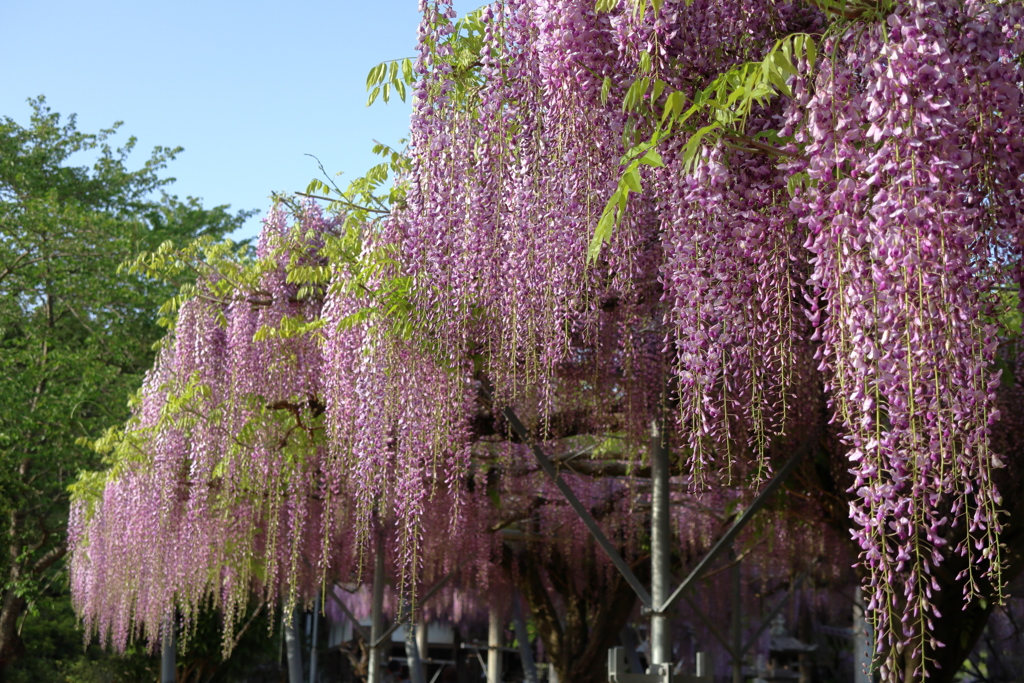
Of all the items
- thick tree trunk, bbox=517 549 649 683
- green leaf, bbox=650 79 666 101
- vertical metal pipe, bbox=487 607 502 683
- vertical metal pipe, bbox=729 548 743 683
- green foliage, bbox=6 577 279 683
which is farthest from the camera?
vertical metal pipe, bbox=487 607 502 683

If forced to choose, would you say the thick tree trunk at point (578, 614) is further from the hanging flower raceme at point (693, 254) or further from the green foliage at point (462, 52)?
the green foliage at point (462, 52)

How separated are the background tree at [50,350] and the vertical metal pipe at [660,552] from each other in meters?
7.89

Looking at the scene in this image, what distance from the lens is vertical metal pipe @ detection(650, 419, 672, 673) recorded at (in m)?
5.62

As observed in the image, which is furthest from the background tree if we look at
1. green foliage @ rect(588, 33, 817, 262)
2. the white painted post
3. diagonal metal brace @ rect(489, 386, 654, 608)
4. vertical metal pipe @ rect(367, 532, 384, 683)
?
green foliage @ rect(588, 33, 817, 262)

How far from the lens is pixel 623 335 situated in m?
6.11

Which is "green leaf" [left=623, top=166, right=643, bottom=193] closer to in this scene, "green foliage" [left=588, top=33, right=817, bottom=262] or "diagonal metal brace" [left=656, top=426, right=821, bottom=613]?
"green foliage" [left=588, top=33, right=817, bottom=262]

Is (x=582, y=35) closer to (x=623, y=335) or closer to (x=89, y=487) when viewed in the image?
(x=623, y=335)

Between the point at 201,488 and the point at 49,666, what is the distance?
950cm

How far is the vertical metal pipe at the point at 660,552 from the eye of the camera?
5621mm

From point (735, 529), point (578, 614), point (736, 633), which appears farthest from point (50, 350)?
point (735, 529)

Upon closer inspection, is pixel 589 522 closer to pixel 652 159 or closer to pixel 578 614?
pixel 652 159

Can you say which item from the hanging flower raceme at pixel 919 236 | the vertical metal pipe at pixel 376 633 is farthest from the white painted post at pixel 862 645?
the vertical metal pipe at pixel 376 633

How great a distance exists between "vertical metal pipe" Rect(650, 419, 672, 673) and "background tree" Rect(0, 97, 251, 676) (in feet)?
25.9

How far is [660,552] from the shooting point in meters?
5.91
